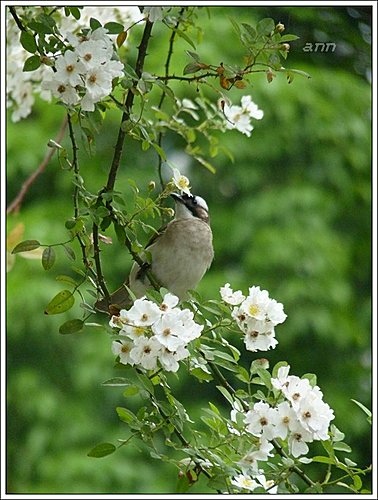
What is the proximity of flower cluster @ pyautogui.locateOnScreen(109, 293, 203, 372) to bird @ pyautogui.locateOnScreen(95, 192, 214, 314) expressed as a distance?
0.39m

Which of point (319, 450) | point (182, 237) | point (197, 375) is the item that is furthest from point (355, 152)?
point (197, 375)

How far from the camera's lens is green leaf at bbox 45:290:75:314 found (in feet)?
3.27

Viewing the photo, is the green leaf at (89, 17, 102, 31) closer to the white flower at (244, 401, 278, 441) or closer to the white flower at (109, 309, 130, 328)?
the white flower at (109, 309, 130, 328)

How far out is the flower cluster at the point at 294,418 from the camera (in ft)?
3.08

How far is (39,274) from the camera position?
374cm

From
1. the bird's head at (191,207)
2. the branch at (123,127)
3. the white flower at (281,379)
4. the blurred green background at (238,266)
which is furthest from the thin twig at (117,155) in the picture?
the blurred green background at (238,266)

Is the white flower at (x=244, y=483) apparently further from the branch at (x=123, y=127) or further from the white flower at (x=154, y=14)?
the white flower at (x=154, y=14)

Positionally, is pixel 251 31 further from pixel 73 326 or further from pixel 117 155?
pixel 73 326

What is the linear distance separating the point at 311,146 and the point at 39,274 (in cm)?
133

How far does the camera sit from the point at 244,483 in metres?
0.97

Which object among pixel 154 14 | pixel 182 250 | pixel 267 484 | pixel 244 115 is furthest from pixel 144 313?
pixel 182 250

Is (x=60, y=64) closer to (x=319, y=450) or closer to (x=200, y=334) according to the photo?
(x=200, y=334)

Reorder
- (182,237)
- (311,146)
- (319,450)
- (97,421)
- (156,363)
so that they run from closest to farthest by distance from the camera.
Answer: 1. (156,363)
2. (182,237)
3. (319,450)
4. (97,421)
5. (311,146)

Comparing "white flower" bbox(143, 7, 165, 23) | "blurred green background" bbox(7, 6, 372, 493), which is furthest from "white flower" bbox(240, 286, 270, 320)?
"blurred green background" bbox(7, 6, 372, 493)
